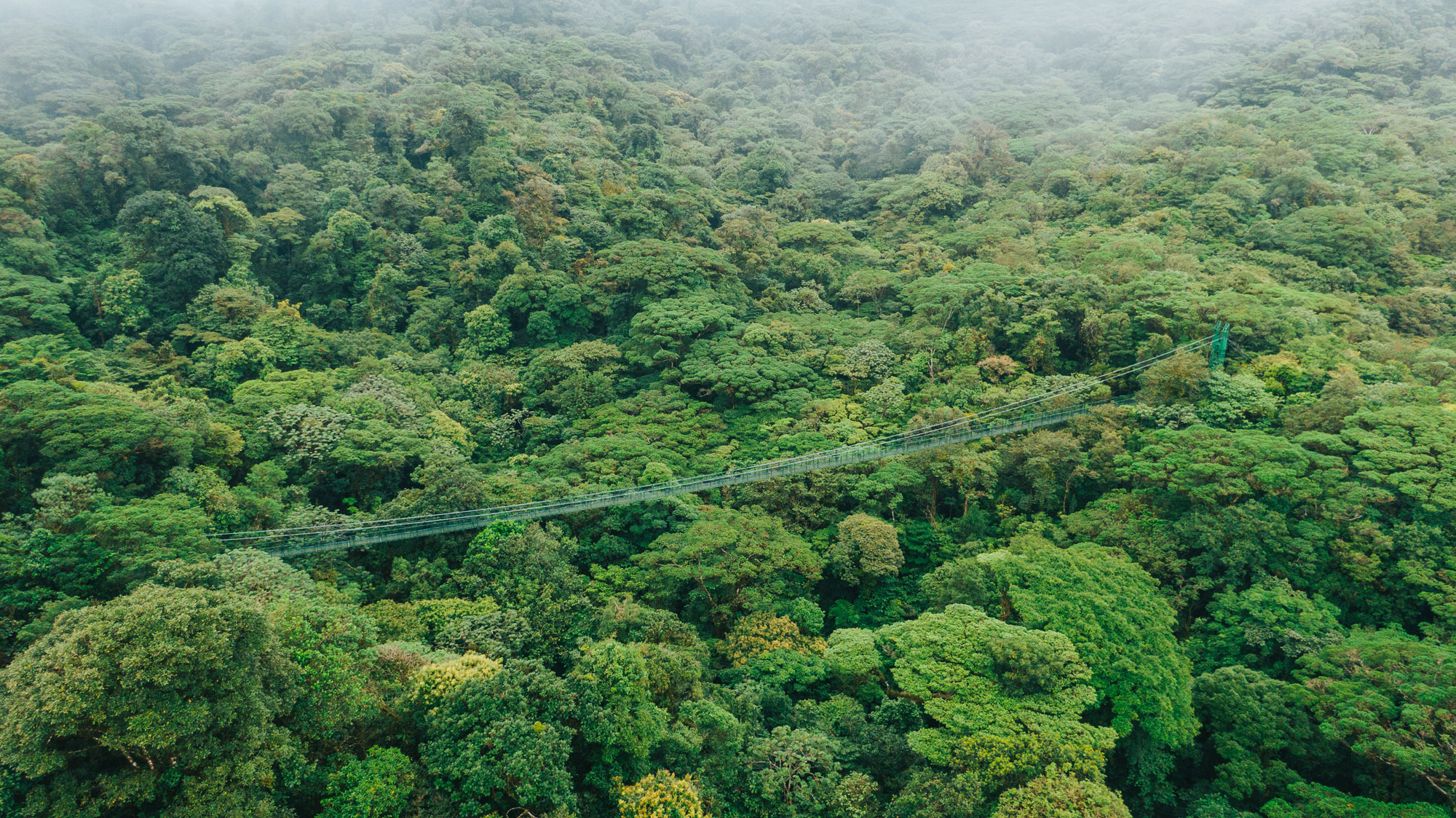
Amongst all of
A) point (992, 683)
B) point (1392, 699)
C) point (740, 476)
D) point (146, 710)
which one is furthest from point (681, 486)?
point (1392, 699)

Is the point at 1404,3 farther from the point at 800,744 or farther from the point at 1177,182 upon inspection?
the point at 800,744

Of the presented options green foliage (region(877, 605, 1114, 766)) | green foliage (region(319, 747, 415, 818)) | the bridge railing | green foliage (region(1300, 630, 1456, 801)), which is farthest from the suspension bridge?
green foliage (region(1300, 630, 1456, 801))

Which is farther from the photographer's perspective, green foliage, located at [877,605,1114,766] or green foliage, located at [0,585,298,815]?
green foliage, located at [877,605,1114,766]

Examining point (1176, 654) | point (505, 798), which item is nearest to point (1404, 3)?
point (1176, 654)

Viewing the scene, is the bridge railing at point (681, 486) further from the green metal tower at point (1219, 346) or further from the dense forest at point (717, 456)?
the green metal tower at point (1219, 346)

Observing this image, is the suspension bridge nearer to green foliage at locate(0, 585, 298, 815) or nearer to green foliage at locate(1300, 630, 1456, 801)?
green foliage at locate(0, 585, 298, 815)

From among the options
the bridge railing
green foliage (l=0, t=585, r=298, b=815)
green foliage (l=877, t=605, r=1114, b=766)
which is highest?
green foliage (l=0, t=585, r=298, b=815)

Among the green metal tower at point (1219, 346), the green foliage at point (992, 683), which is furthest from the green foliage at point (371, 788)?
the green metal tower at point (1219, 346)
